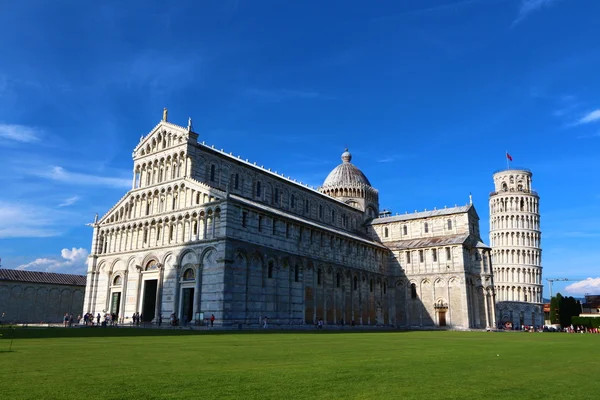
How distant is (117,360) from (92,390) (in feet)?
15.4

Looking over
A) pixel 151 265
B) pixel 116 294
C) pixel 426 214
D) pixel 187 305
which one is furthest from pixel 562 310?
pixel 116 294

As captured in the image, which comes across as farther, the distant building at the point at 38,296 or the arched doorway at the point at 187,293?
the distant building at the point at 38,296

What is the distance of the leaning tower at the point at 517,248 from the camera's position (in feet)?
298

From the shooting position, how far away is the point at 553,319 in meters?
86.4

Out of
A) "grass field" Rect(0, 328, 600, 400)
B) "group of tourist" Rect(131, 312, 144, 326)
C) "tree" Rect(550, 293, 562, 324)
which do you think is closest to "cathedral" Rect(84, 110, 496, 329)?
"group of tourist" Rect(131, 312, 144, 326)

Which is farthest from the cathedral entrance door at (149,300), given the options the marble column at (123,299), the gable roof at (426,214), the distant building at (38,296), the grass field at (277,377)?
the gable roof at (426,214)

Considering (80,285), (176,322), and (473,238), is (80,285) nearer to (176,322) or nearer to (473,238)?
(176,322)

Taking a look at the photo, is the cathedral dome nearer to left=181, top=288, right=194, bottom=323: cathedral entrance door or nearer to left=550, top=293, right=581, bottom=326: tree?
left=181, top=288, right=194, bottom=323: cathedral entrance door

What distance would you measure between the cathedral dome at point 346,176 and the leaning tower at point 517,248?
34.5 metres

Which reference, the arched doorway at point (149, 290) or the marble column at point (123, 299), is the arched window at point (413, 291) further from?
the marble column at point (123, 299)

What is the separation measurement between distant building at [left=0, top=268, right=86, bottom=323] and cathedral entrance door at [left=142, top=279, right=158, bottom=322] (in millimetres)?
20366

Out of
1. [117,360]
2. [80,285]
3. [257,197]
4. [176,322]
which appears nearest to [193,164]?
[257,197]

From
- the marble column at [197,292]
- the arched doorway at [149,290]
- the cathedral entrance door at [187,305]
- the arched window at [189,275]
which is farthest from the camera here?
the arched doorway at [149,290]

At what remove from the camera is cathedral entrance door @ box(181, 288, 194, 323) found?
42938mm
